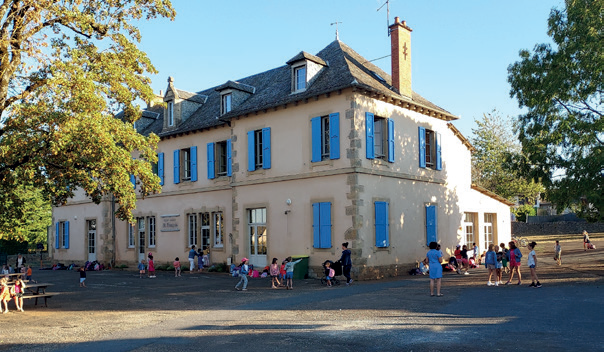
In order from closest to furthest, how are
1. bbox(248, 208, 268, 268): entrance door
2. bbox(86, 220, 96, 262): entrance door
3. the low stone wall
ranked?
bbox(248, 208, 268, 268): entrance door
bbox(86, 220, 96, 262): entrance door
the low stone wall

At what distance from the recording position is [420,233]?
70.8 ft

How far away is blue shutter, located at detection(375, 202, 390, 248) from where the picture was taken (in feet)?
63.5

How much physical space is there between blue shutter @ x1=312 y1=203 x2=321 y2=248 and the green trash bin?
64 cm

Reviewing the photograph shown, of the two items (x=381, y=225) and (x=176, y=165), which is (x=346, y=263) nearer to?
(x=381, y=225)

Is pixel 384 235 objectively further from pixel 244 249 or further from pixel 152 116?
pixel 152 116

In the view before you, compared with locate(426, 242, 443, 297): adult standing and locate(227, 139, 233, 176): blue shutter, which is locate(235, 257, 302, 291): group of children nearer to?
locate(426, 242, 443, 297): adult standing

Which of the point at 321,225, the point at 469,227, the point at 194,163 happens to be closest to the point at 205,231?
the point at 194,163

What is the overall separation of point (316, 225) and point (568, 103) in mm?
10105

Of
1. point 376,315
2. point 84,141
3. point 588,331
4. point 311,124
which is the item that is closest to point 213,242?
point 311,124

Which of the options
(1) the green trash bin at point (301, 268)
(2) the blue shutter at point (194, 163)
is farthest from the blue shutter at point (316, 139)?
(2) the blue shutter at point (194, 163)

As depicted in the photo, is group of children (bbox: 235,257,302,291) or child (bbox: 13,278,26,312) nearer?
child (bbox: 13,278,26,312)

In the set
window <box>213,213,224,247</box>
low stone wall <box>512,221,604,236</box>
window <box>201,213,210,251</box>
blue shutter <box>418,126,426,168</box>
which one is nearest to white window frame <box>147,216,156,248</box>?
window <box>201,213,210,251</box>

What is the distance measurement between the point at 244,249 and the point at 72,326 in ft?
39.1

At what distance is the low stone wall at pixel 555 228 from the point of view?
4366cm
